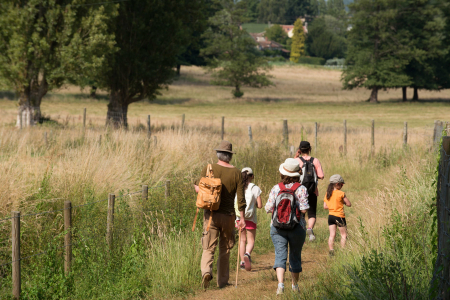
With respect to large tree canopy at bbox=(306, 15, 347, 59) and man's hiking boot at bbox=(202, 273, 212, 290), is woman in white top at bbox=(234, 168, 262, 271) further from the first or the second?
large tree canopy at bbox=(306, 15, 347, 59)

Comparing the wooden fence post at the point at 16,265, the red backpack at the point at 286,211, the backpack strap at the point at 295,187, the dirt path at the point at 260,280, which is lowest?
the dirt path at the point at 260,280

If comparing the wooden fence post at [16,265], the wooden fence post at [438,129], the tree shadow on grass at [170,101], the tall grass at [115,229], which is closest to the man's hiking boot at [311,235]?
the tall grass at [115,229]

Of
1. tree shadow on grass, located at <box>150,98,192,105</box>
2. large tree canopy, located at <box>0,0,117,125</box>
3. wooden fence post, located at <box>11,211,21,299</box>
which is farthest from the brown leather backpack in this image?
tree shadow on grass, located at <box>150,98,192,105</box>

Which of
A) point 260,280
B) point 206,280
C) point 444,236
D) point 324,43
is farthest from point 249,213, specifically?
point 324,43

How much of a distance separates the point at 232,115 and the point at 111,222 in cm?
3752

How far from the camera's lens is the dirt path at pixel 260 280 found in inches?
242

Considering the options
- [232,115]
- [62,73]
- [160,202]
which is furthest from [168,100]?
[160,202]

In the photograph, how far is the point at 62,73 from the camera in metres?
21.9

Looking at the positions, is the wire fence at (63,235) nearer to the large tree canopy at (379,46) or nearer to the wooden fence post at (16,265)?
the wooden fence post at (16,265)

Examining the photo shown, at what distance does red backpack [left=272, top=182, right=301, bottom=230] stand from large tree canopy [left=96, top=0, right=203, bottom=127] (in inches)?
753

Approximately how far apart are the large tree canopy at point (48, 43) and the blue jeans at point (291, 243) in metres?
17.5

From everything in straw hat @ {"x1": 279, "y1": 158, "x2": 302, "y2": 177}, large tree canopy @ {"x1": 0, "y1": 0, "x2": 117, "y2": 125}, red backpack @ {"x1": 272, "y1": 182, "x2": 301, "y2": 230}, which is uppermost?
large tree canopy @ {"x1": 0, "y1": 0, "x2": 117, "y2": 125}

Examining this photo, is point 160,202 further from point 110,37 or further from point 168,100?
point 168,100

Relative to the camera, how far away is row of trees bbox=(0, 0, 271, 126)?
2144cm
